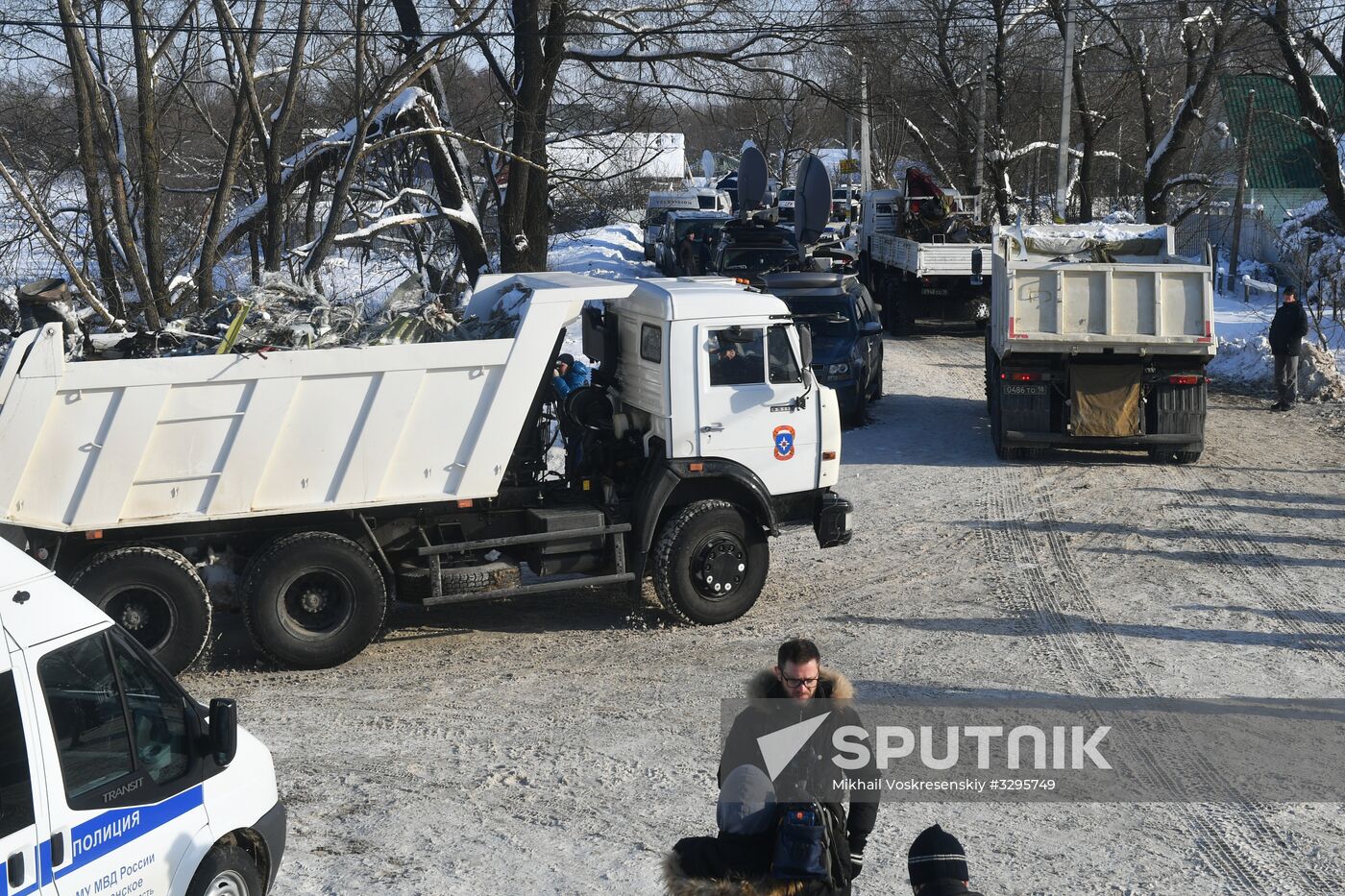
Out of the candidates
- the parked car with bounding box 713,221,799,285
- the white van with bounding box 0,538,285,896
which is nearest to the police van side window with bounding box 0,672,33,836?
the white van with bounding box 0,538,285,896

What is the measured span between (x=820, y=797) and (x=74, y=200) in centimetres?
1612

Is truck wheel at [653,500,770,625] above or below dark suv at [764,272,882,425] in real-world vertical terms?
below

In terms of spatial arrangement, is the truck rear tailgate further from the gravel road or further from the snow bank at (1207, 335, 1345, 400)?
the snow bank at (1207, 335, 1345, 400)

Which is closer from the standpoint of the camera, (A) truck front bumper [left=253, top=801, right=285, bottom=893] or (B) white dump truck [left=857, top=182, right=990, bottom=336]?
(A) truck front bumper [left=253, top=801, right=285, bottom=893]


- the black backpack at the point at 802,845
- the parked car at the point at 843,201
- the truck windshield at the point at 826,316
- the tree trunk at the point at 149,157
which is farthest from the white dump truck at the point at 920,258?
the black backpack at the point at 802,845

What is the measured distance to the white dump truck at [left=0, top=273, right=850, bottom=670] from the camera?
26.5 feet

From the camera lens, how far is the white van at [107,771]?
4.04 metres

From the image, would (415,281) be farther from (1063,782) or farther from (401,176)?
(401,176)

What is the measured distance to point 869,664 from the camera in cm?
877

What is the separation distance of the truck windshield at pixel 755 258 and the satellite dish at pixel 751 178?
3.69ft

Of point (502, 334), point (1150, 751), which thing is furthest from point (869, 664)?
point (502, 334)

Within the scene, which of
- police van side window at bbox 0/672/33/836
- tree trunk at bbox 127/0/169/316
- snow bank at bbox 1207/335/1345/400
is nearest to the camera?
police van side window at bbox 0/672/33/836

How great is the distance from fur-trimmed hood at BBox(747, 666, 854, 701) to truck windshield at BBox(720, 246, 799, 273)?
71.4ft

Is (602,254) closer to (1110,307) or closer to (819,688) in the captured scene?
(1110,307)
